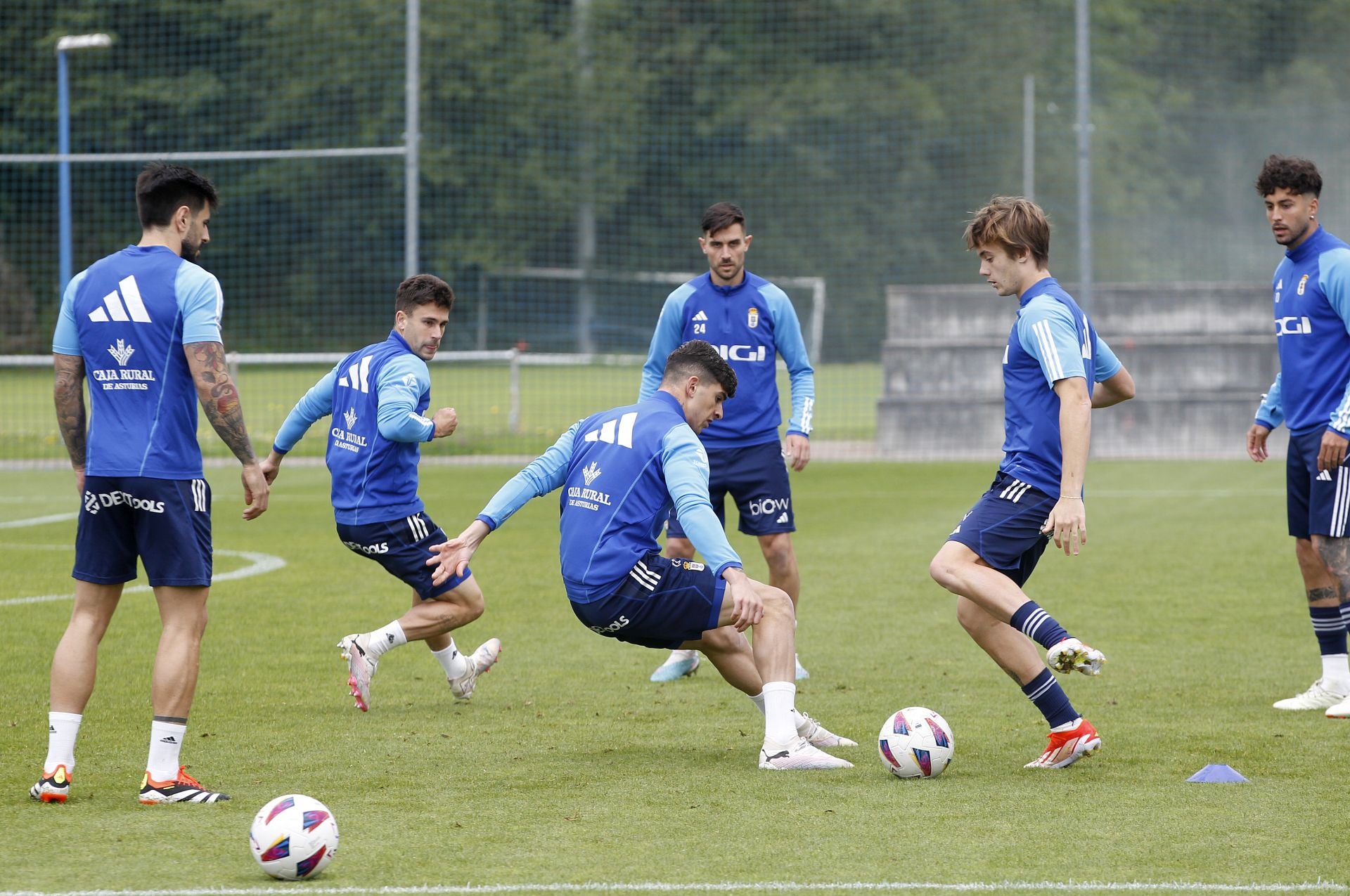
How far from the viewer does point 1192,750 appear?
5.99 m

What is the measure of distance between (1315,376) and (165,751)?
4.76 metres

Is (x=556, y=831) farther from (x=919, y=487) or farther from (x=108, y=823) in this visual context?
(x=919, y=487)

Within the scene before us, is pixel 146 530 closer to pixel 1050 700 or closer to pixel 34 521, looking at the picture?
pixel 1050 700

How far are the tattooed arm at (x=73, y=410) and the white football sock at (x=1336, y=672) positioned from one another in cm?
509

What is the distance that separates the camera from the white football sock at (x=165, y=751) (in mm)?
5254

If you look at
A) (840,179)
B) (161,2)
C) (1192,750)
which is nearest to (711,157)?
(840,179)

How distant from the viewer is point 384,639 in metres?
6.91

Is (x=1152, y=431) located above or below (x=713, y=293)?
below

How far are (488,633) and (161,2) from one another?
1012 inches

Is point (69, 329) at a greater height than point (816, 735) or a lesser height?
greater

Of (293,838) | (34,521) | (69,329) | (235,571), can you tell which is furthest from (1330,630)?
(34,521)

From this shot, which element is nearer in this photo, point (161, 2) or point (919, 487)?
point (919, 487)

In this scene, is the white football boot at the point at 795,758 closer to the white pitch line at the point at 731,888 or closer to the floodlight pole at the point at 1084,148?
the white pitch line at the point at 731,888

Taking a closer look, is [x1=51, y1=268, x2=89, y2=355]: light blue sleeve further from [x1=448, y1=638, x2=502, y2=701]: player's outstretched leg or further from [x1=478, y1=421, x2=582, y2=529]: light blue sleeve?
[x1=448, y1=638, x2=502, y2=701]: player's outstretched leg
